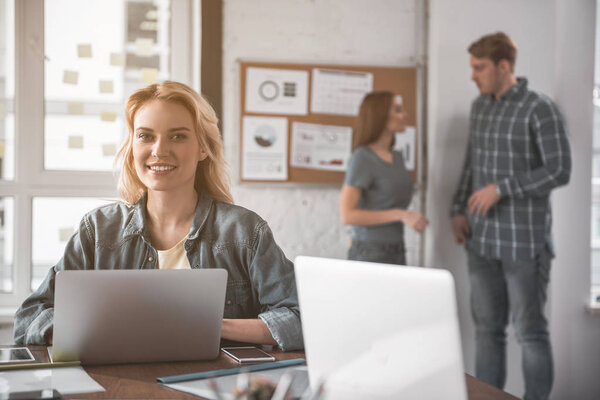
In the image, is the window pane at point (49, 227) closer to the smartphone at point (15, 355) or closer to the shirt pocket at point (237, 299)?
the shirt pocket at point (237, 299)

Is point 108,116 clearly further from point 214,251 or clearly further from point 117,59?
point 214,251

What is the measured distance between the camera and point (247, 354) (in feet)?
4.62

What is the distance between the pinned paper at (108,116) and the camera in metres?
3.28

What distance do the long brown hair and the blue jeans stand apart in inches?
28.0

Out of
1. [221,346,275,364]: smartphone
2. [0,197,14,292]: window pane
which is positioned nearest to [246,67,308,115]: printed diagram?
[0,197,14,292]: window pane

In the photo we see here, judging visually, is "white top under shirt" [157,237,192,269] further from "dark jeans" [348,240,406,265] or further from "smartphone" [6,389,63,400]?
"dark jeans" [348,240,406,265]

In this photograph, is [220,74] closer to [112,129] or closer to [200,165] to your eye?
[112,129]

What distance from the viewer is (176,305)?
1.30m

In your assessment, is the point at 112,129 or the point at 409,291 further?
the point at 112,129

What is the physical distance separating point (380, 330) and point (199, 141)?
1.05 meters

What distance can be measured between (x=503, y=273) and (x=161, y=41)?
6.39 feet

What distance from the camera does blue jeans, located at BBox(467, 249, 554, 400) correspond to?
2891 millimetres

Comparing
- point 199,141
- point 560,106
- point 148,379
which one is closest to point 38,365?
point 148,379

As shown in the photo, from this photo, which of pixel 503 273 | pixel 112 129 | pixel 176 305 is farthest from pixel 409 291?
pixel 112 129
